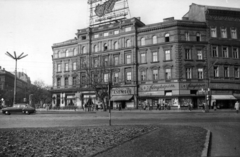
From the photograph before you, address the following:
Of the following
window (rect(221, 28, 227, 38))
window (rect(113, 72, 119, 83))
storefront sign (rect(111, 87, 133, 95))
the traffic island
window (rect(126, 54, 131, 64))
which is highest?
window (rect(221, 28, 227, 38))

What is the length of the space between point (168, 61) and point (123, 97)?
1179cm

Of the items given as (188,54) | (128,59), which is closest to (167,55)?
(188,54)

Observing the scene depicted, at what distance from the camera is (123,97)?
46.8 metres

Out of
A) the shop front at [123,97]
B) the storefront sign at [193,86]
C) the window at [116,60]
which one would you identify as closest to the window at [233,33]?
the storefront sign at [193,86]

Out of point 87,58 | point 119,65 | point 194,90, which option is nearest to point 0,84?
point 87,58

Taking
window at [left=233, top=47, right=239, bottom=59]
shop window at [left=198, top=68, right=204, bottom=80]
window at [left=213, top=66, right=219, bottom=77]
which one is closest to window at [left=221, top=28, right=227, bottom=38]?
window at [left=233, top=47, right=239, bottom=59]

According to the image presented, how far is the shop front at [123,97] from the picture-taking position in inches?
1817

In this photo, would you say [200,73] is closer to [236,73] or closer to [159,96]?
[236,73]

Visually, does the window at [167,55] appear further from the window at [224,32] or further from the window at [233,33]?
the window at [233,33]

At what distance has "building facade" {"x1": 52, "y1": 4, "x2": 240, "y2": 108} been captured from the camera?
4234 centimetres

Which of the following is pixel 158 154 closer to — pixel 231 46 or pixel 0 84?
pixel 231 46

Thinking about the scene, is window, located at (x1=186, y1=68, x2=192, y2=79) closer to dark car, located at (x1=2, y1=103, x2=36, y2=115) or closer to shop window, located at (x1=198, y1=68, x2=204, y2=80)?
shop window, located at (x1=198, y1=68, x2=204, y2=80)

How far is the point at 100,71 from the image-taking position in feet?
143

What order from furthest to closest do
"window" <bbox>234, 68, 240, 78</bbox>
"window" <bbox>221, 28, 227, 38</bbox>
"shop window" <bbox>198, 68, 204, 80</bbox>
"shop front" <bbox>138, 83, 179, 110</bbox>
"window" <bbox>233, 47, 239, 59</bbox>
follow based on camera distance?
"window" <bbox>233, 47, 239, 59</bbox>
"window" <bbox>221, 28, 227, 38</bbox>
"window" <bbox>234, 68, 240, 78</bbox>
"shop window" <bbox>198, 68, 204, 80</bbox>
"shop front" <bbox>138, 83, 179, 110</bbox>
